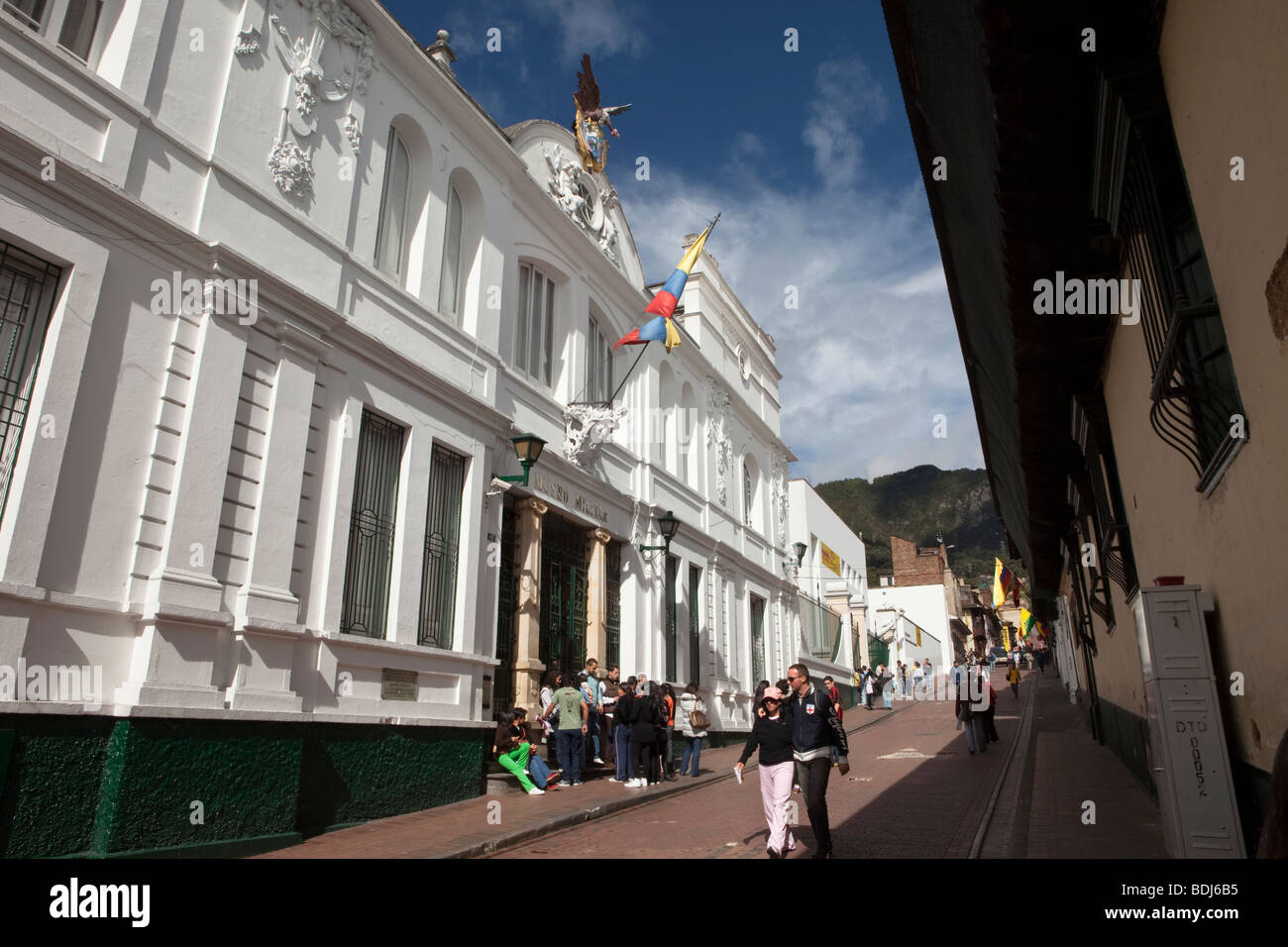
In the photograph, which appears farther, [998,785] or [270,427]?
[998,785]

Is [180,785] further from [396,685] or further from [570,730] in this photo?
[570,730]

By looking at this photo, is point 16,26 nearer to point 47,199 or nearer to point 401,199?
point 47,199

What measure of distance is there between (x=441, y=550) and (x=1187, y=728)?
9.36 metres

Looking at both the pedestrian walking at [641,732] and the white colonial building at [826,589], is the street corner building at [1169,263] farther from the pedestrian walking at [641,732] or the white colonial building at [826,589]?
the white colonial building at [826,589]

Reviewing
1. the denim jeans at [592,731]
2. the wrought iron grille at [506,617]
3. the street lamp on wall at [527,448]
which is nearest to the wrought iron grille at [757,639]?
the denim jeans at [592,731]

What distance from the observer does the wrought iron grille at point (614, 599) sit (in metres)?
17.2

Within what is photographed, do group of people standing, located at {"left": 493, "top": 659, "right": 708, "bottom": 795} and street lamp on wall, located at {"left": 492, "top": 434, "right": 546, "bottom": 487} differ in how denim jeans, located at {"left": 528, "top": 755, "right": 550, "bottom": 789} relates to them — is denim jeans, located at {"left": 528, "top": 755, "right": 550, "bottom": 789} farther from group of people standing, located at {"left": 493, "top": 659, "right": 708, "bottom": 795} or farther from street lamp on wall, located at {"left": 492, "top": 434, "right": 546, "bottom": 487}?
street lamp on wall, located at {"left": 492, "top": 434, "right": 546, "bottom": 487}

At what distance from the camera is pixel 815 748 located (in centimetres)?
802

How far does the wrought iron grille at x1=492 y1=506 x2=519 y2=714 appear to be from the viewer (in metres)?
13.5

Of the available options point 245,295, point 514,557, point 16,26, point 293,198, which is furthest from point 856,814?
point 16,26

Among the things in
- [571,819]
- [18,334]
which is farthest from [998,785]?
[18,334]

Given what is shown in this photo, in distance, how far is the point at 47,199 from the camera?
7508 millimetres

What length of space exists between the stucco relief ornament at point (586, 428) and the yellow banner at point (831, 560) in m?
22.0
